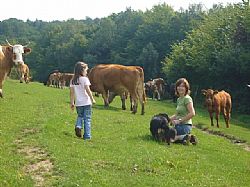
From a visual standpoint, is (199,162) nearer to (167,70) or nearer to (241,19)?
(241,19)

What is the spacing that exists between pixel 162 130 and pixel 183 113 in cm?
91

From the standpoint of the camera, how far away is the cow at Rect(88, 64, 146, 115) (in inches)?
1045

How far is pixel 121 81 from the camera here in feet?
88.4

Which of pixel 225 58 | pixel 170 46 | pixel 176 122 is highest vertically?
pixel 170 46

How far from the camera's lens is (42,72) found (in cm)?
11575

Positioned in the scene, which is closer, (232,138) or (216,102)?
(232,138)

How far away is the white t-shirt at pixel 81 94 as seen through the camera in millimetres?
14180

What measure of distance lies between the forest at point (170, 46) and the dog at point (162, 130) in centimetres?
2050

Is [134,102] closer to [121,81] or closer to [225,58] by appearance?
[121,81]

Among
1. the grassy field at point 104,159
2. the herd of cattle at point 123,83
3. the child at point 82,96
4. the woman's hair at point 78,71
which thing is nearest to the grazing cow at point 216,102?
the herd of cattle at point 123,83

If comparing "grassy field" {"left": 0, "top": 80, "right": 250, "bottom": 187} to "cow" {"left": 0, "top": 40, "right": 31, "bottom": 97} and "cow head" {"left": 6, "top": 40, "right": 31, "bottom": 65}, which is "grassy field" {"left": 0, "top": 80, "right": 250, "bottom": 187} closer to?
"cow" {"left": 0, "top": 40, "right": 31, "bottom": 97}

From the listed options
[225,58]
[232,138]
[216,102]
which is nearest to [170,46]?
[225,58]

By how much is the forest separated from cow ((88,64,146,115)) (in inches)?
331

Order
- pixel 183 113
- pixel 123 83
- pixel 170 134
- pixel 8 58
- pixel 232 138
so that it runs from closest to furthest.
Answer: pixel 170 134 → pixel 183 113 → pixel 232 138 → pixel 8 58 → pixel 123 83
